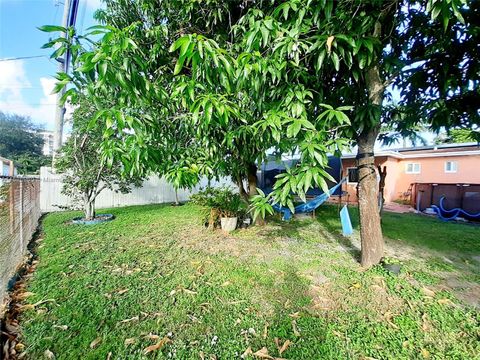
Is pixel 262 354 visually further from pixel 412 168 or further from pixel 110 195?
pixel 412 168

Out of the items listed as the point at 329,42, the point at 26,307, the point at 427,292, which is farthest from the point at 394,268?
the point at 26,307

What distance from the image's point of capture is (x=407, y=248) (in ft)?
12.8

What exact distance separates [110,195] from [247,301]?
753 cm

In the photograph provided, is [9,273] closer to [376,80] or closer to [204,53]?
[204,53]

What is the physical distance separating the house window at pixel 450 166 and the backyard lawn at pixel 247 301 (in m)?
8.10

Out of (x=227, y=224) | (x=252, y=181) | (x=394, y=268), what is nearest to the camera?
(x=394, y=268)

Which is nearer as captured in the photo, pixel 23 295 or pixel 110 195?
pixel 23 295

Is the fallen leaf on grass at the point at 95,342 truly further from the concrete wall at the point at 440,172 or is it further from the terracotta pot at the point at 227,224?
the concrete wall at the point at 440,172

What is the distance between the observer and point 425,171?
1062cm

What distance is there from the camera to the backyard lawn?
1709mm

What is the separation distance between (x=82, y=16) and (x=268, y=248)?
7.22 m

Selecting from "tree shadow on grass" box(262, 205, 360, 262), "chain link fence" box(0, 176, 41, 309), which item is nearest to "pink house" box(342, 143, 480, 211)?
"tree shadow on grass" box(262, 205, 360, 262)

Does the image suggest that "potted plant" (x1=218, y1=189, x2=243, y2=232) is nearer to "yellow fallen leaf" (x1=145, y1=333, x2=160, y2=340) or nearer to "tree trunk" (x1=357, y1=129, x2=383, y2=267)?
"tree trunk" (x1=357, y1=129, x2=383, y2=267)

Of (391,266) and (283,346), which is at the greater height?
(391,266)
